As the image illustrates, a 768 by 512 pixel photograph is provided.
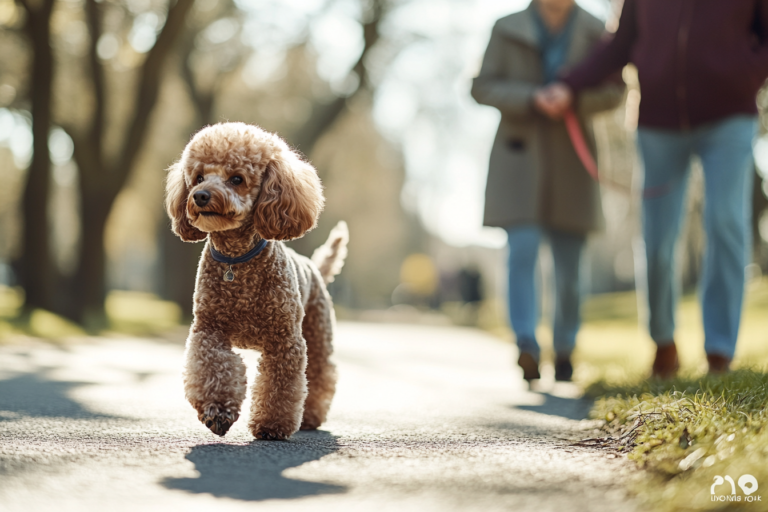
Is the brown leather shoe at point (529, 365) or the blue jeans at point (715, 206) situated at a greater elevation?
the blue jeans at point (715, 206)

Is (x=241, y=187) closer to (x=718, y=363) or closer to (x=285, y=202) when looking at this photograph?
(x=285, y=202)

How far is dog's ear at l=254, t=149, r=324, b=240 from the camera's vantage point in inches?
126

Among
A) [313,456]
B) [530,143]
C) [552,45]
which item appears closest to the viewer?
[313,456]

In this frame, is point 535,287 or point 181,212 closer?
point 181,212

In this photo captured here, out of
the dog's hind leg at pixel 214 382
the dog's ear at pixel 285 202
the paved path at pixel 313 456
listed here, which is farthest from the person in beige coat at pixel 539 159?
the dog's hind leg at pixel 214 382

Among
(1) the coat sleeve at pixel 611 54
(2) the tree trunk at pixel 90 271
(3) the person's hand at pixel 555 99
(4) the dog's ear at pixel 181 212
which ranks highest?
(1) the coat sleeve at pixel 611 54

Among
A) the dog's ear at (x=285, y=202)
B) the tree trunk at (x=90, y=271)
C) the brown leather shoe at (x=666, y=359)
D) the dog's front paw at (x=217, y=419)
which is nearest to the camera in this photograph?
the dog's front paw at (x=217, y=419)

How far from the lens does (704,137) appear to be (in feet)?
15.3

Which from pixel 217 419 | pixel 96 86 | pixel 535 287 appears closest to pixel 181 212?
pixel 217 419

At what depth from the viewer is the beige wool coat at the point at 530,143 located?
546cm

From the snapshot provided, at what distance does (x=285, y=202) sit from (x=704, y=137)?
8.90 ft

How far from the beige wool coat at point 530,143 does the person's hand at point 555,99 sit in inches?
5.6

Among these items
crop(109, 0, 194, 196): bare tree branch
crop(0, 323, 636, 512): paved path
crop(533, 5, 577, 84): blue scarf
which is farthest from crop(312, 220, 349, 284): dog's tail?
crop(109, 0, 194, 196): bare tree branch

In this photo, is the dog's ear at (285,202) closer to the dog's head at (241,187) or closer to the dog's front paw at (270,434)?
the dog's head at (241,187)
